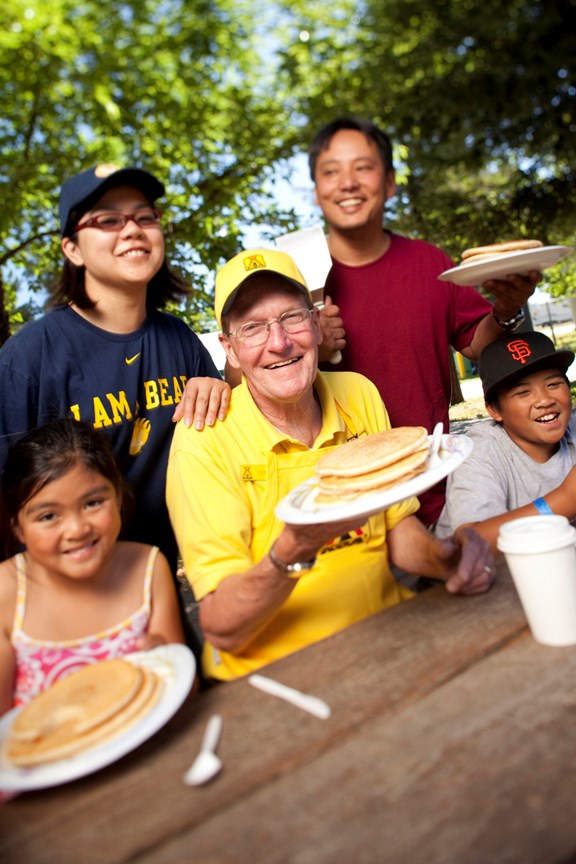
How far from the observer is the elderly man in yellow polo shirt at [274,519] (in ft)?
5.65

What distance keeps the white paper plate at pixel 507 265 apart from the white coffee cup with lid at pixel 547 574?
1.06m

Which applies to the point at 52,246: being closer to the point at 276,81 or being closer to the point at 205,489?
the point at 276,81

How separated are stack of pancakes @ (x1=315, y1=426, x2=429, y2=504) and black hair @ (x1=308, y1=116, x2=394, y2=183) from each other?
1819mm

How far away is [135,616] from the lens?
1.95 metres

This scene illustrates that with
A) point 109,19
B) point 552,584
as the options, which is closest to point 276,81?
point 109,19

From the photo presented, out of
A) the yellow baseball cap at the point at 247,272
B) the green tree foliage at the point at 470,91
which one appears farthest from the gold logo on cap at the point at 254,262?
the green tree foliage at the point at 470,91

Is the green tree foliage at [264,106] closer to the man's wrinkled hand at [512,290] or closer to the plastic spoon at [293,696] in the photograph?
the man's wrinkled hand at [512,290]

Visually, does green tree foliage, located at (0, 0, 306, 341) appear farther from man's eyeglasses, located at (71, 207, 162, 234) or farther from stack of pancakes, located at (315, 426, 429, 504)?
stack of pancakes, located at (315, 426, 429, 504)

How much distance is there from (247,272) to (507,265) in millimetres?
879

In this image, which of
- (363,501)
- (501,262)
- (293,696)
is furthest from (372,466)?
(501,262)

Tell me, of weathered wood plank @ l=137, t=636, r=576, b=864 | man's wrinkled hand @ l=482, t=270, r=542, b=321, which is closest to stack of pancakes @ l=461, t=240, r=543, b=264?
man's wrinkled hand @ l=482, t=270, r=542, b=321

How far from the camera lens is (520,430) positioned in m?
2.70

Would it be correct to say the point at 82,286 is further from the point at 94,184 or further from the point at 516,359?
the point at 516,359

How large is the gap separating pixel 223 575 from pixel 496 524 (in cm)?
98
